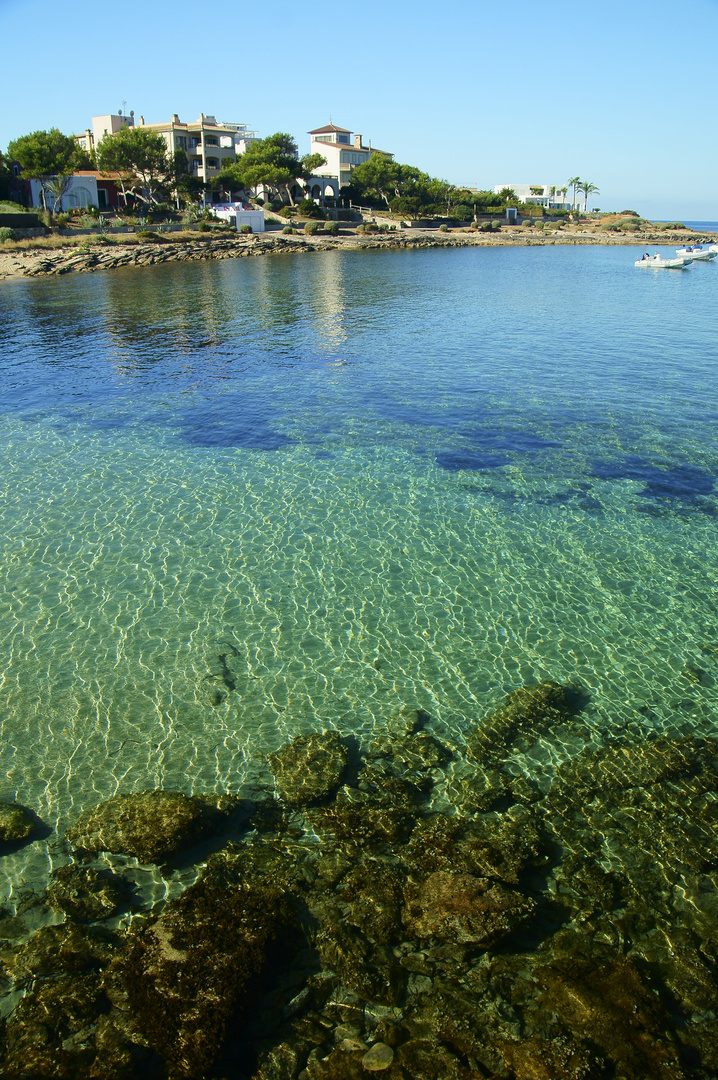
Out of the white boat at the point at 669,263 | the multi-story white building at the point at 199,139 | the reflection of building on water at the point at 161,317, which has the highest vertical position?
the multi-story white building at the point at 199,139

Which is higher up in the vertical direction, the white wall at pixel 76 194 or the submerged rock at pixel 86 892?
the white wall at pixel 76 194

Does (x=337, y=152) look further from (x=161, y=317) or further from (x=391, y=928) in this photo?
(x=391, y=928)

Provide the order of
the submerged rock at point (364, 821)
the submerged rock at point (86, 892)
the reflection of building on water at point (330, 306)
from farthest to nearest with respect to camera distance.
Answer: the reflection of building on water at point (330, 306) → the submerged rock at point (364, 821) → the submerged rock at point (86, 892)

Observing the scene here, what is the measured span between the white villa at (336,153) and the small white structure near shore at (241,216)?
24.3 m

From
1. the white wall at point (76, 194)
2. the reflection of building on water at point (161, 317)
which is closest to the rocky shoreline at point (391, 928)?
the reflection of building on water at point (161, 317)

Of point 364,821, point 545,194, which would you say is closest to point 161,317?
point 364,821

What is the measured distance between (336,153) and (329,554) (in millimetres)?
118925

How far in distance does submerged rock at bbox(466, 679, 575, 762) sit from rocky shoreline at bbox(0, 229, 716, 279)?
212 ft

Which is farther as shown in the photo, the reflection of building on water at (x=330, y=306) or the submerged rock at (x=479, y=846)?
the reflection of building on water at (x=330, y=306)

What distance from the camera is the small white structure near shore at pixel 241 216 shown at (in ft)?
277

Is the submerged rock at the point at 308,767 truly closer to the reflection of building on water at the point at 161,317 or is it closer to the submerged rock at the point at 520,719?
the submerged rock at the point at 520,719

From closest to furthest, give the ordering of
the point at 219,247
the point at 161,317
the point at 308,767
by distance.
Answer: the point at 308,767 → the point at 161,317 → the point at 219,247

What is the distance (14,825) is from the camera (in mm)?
7066

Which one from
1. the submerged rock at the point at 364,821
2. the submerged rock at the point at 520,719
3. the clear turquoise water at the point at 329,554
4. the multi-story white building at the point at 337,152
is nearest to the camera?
the submerged rock at the point at 364,821
